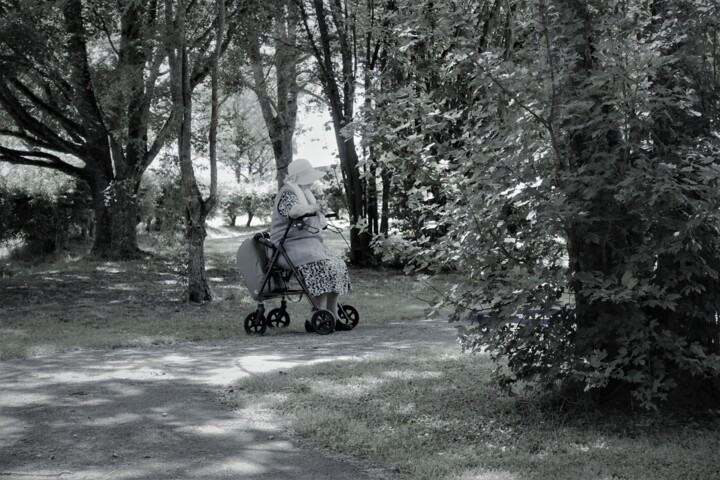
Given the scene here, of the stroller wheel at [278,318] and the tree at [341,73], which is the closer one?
the stroller wheel at [278,318]

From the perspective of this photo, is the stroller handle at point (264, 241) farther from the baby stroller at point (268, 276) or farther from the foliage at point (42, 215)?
the foliage at point (42, 215)

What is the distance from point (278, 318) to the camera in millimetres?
11500

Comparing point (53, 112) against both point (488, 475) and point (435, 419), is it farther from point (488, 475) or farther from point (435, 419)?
point (488, 475)

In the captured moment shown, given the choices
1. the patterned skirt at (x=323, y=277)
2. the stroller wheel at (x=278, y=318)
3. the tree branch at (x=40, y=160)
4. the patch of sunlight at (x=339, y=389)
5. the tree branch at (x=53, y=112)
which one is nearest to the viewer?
the patch of sunlight at (x=339, y=389)

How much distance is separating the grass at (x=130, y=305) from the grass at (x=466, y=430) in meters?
0.98

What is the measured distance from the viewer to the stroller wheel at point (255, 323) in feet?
35.5

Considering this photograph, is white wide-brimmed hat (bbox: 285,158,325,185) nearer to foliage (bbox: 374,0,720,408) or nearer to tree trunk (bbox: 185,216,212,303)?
tree trunk (bbox: 185,216,212,303)

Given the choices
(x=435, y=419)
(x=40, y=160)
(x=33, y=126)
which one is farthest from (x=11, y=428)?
(x=40, y=160)

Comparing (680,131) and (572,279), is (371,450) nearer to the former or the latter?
(572,279)

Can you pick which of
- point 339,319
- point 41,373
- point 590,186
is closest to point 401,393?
point 590,186

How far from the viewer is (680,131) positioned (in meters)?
5.36

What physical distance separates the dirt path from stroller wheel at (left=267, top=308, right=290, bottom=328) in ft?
6.72

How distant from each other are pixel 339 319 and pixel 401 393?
175 inches

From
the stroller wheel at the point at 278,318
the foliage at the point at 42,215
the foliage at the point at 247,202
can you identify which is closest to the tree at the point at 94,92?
the foliage at the point at 42,215
